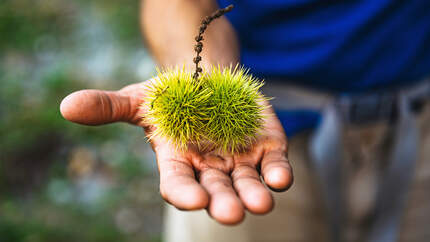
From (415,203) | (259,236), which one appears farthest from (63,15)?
(415,203)

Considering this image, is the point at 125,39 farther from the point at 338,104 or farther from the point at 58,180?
the point at 338,104

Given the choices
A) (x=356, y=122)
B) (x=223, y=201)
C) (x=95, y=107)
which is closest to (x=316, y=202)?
(x=356, y=122)

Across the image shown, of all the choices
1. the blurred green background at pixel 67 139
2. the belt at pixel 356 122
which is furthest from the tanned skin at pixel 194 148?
the blurred green background at pixel 67 139

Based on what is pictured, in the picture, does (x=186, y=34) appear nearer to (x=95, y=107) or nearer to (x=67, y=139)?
(x=95, y=107)

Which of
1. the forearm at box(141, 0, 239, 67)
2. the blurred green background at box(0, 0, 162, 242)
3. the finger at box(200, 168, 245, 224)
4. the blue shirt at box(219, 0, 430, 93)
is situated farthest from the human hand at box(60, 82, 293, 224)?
the blurred green background at box(0, 0, 162, 242)

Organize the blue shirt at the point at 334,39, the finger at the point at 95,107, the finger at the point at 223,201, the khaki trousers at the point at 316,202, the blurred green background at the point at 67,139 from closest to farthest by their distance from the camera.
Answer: the finger at the point at 223,201
the finger at the point at 95,107
the blue shirt at the point at 334,39
the khaki trousers at the point at 316,202
the blurred green background at the point at 67,139

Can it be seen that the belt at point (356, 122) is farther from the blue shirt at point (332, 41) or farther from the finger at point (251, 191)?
the finger at point (251, 191)
